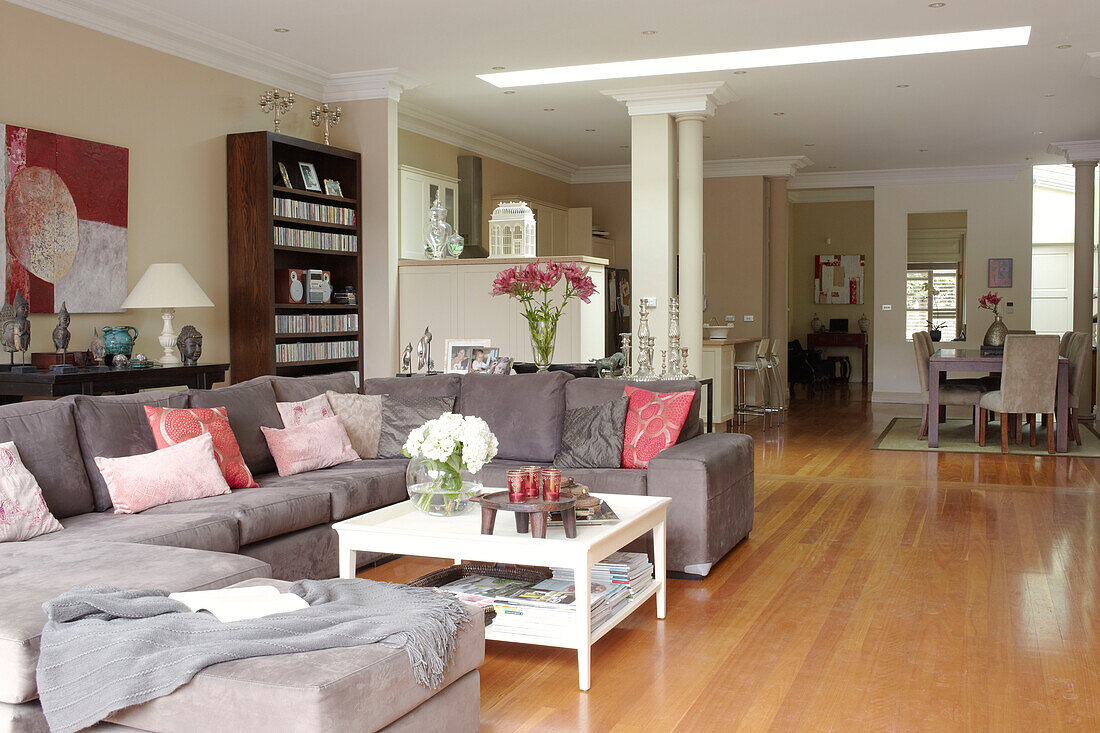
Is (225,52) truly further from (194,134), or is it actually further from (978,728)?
(978,728)

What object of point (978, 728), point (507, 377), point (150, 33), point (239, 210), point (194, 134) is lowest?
point (978, 728)

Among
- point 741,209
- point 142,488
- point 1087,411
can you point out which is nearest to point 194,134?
point 142,488

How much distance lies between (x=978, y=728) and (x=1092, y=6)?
5018mm

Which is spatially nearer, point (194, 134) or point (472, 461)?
point (472, 461)

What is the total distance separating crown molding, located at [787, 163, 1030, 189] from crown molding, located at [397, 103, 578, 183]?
3131 millimetres

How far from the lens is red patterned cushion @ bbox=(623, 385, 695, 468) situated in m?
4.69

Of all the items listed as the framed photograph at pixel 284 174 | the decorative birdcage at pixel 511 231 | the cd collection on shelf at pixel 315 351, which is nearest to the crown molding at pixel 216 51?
the framed photograph at pixel 284 174

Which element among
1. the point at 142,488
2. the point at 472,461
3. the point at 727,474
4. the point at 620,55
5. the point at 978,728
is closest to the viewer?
the point at 978,728

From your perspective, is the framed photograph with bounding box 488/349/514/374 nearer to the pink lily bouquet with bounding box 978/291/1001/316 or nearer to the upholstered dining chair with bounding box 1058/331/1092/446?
the upholstered dining chair with bounding box 1058/331/1092/446

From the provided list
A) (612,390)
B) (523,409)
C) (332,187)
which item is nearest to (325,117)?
(332,187)

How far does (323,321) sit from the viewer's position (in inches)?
295

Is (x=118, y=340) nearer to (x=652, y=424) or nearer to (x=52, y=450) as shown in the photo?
(x=52, y=450)

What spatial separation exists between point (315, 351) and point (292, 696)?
5.58 meters

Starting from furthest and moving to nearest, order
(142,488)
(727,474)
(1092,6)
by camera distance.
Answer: (1092,6) < (727,474) < (142,488)
